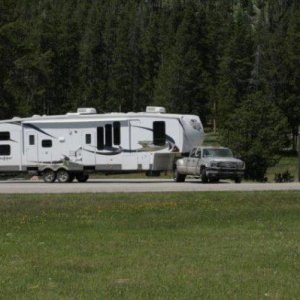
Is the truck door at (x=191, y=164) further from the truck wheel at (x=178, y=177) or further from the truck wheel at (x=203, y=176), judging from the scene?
the truck wheel at (x=178, y=177)

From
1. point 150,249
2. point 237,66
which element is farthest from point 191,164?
point 237,66

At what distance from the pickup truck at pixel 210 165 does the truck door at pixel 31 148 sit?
22.2 ft

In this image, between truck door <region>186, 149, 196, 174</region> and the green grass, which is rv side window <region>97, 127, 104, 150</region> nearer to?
truck door <region>186, 149, 196, 174</region>

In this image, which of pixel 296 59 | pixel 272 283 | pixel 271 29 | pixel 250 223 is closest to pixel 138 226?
pixel 250 223

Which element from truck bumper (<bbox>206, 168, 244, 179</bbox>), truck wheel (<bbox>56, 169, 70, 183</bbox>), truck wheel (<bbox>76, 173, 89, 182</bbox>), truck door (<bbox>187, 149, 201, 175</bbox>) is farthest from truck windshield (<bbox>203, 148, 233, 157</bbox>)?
truck wheel (<bbox>56, 169, 70, 183</bbox>)

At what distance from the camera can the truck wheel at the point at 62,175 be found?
112 ft

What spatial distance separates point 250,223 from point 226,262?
5017mm

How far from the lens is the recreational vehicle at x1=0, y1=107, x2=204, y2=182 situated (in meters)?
32.4

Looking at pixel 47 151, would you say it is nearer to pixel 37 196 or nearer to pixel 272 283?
pixel 37 196

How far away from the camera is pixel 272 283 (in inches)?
317

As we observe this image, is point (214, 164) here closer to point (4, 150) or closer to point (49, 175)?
point (49, 175)

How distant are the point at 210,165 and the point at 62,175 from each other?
288 inches

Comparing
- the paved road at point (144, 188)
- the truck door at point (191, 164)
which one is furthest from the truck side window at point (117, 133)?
the paved road at point (144, 188)

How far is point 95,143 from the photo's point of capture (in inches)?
1299
